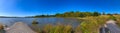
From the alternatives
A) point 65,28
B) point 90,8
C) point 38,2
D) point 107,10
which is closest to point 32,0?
point 38,2

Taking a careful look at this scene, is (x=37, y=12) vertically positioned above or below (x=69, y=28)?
above

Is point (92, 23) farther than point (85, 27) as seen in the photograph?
Yes

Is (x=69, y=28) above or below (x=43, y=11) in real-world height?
below

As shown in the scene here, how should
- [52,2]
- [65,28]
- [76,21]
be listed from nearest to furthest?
[65,28] → [52,2] → [76,21]

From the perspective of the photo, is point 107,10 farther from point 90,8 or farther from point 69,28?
point 69,28

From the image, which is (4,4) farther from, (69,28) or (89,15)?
(89,15)

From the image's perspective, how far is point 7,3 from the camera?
162 inches

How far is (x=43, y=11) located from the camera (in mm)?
4438

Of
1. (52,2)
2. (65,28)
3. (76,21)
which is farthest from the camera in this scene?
(76,21)

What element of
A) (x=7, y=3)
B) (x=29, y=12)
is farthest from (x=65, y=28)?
(x=7, y=3)

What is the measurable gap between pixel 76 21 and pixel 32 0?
124cm

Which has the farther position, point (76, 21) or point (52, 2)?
point (76, 21)

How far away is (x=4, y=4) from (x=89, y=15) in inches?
66.6

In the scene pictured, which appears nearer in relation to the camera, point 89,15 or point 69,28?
point 69,28
